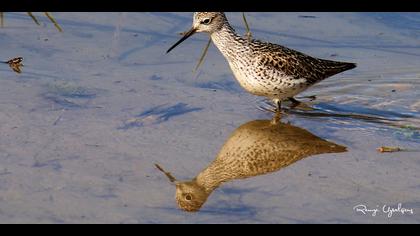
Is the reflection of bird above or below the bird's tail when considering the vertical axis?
below

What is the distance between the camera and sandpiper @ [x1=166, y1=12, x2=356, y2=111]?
354 inches

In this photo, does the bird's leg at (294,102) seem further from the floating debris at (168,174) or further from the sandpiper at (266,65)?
the floating debris at (168,174)

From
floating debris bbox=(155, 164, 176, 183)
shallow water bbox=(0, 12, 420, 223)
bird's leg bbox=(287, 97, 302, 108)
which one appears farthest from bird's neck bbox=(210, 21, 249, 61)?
floating debris bbox=(155, 164, 176, 183)

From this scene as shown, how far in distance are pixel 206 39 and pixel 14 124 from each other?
3.45 metres

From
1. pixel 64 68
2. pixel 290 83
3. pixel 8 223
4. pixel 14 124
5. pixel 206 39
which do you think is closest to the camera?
pixel 8 223

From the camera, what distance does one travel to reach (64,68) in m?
9.82

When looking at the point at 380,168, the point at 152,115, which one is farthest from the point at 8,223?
the point at 380,168

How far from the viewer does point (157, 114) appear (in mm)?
8750

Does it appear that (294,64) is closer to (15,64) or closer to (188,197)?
(188,197)

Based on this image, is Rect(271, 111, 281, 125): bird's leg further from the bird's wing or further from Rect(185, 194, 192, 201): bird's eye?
Rect(185, 194, 192, 201): bird's eye

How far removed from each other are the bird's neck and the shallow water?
48cm

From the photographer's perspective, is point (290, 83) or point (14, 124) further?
point (290, 83)

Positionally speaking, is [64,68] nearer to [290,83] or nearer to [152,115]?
[152,115]

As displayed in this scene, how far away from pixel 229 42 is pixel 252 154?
Answer: 1697 mm
